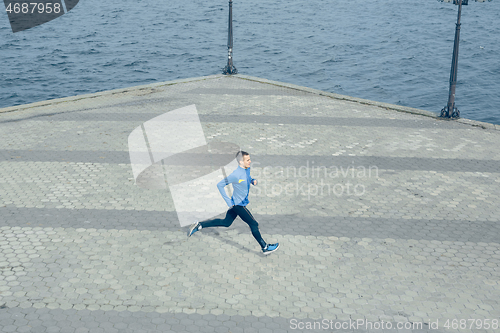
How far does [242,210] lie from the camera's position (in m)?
7.74

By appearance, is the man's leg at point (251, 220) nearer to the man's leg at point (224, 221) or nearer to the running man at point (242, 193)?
the running man at point (242, 193)

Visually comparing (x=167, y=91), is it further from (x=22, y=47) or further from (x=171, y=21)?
(x=171, y=21)

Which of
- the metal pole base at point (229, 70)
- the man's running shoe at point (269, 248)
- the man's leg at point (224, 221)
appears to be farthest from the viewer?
the metal pole base at point (229, 70)

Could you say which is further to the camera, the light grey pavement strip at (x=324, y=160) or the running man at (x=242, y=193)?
the light grey pavement strip at (x=324, y=160)

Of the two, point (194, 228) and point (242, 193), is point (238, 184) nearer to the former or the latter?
point (242, 193)

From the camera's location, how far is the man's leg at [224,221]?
26.4 feet

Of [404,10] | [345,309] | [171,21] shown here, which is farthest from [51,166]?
[404,10]

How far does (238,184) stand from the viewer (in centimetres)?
767
